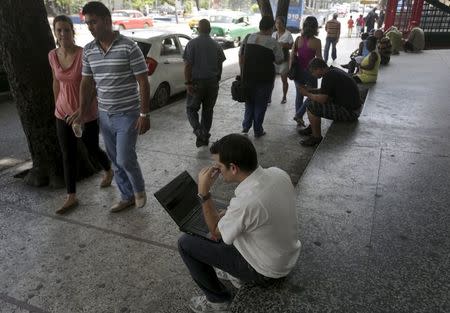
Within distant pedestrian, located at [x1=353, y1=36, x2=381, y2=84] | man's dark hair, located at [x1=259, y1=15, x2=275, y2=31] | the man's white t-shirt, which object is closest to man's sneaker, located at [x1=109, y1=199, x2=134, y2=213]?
the man's white t-shirt

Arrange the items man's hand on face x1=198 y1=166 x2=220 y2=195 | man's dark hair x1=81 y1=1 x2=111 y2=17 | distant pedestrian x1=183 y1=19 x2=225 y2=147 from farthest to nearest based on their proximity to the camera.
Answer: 1. distant pedestrian x1=183 y1=19 x2=225 y2=147
2. man's dark hair x1=81 y1=1 x2=111 y2=17
3. man's hand on face x1=198 y1=166 x2=220 y2=195

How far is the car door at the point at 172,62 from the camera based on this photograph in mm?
7972

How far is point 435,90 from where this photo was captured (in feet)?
24.0

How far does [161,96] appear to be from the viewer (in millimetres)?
8102

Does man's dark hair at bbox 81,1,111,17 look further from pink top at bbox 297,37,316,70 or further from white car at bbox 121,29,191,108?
white car at bbox 121,29,191,108

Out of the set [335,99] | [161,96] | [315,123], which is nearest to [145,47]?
[161,96]

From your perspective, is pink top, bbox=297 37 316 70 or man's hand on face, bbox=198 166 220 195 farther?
pink top, bbox=297 37 316 70

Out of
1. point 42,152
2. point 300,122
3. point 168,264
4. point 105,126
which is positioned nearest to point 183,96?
point 300,122

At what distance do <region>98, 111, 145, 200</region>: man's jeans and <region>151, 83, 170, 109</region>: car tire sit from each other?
4.43 metres

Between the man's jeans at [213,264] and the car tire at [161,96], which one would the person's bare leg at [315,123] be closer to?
the man's jeans at [213,264]

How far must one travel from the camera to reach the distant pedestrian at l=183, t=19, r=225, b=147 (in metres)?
5.05

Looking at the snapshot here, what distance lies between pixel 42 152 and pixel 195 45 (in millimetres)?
2378

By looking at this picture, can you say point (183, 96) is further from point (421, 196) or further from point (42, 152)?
point (421, 196)

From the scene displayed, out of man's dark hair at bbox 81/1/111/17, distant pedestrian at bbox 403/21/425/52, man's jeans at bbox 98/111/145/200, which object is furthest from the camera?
distant pedestrian at bbox 403/21/425/52
